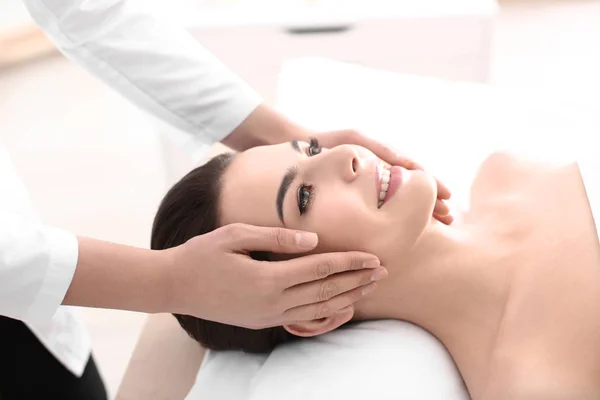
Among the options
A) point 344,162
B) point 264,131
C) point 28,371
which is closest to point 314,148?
point 344,162

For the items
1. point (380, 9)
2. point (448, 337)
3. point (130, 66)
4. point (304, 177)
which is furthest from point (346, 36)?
point (448, 337)

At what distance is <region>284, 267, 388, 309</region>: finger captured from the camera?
3.56ft

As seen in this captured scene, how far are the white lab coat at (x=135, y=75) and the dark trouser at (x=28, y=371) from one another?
40 millimetres

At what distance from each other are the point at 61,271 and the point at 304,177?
460 millimetres

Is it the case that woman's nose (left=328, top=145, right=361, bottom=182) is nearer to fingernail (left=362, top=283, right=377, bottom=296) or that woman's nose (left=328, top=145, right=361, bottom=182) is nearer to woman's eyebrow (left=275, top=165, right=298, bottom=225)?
woman's eyebrow (left=275, top=165, right=298, bottom=225)

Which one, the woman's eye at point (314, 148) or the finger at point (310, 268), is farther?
the woman's eye at point (314, 148)

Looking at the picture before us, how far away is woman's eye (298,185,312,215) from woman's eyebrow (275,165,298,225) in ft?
0.08

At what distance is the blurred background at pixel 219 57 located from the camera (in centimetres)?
224

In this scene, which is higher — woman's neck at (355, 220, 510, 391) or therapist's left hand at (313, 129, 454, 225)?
therapist's left hand at (313, 129, 454, 225)

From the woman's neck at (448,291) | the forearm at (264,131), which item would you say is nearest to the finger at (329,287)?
the woman's neck at (448,291)

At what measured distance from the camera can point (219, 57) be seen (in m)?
2.30

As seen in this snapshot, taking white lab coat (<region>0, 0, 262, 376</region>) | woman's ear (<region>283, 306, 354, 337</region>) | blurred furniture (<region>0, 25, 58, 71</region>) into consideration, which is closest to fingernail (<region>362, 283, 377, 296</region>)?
woman's ear (<region>283, 306, 354, 337</region>)

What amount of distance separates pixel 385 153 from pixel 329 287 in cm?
41

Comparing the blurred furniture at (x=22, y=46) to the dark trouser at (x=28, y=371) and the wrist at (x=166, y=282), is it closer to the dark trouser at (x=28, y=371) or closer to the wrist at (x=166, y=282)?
the dark trouser at (x=28, y=371)
